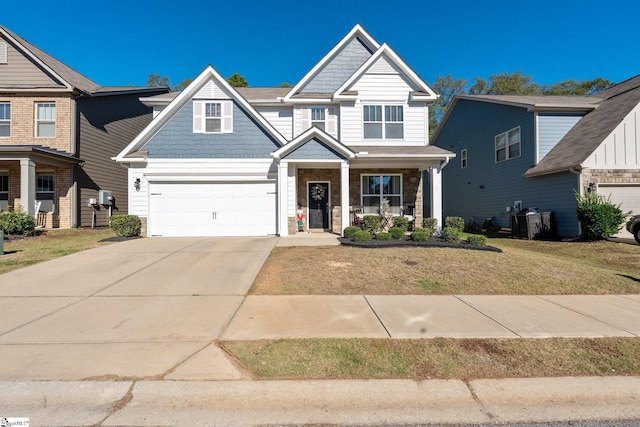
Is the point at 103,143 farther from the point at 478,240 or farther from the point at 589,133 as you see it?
the point at 589,133

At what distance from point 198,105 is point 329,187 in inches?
259

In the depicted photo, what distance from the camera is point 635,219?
11742 mm

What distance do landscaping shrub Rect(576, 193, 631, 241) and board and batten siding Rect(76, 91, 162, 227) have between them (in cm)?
2250

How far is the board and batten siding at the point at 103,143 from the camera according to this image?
683 inches

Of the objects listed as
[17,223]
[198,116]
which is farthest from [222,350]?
[17,223]

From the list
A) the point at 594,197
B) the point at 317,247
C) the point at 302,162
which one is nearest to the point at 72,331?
the point at 317,247

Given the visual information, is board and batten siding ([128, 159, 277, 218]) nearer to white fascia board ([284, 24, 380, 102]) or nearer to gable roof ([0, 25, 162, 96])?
white fascia board ([284, 24, 380, 102])

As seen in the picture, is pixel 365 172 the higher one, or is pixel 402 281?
pixel 365 172

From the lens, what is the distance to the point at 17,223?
512 inches

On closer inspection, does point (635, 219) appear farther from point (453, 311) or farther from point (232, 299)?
point (232, 299)

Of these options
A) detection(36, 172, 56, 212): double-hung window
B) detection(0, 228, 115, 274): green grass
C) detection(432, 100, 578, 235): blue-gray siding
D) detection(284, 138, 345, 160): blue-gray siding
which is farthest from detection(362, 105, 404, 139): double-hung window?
detection(36, 172, 56, 212): double-hung window

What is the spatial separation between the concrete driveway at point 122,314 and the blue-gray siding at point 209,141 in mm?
5727

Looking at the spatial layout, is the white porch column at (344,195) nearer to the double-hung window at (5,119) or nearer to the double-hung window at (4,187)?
the double-hung window at (5,119)

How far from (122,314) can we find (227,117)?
1062cm
